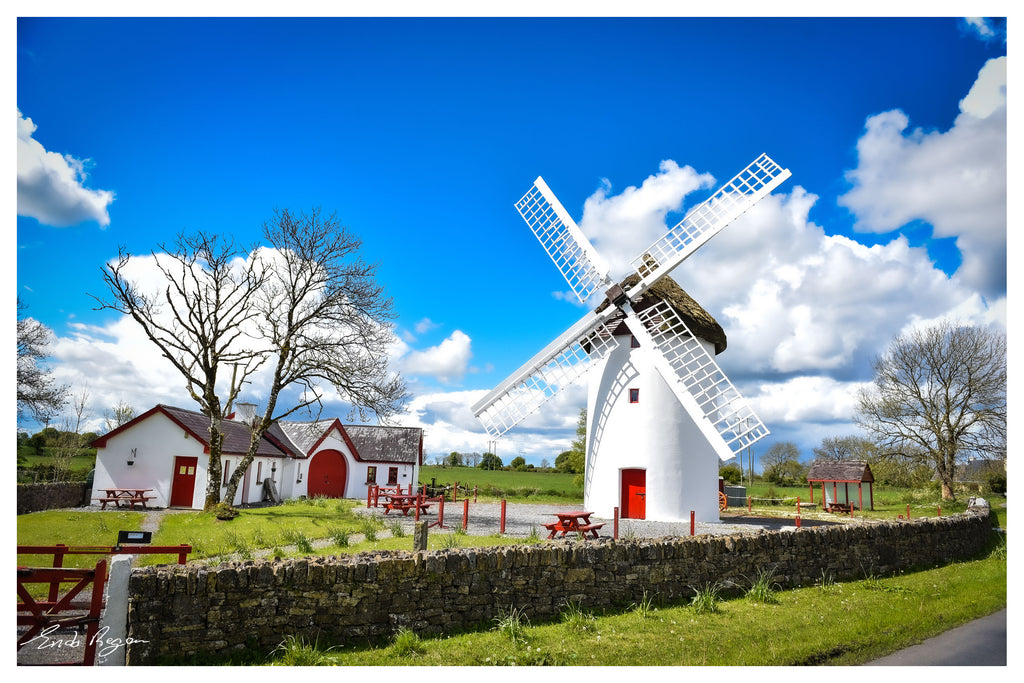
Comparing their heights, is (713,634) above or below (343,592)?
below

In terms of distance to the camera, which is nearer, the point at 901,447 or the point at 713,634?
the point at 713,634

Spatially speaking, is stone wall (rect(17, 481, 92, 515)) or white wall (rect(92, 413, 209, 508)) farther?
white wall (rect(92, 413, 209, 508))

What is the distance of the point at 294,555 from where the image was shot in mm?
9312

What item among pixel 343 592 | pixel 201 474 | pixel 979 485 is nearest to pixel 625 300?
pixel 343 592

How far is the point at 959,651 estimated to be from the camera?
6.21m

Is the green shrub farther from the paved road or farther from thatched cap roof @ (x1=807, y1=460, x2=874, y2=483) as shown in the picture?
the paved road

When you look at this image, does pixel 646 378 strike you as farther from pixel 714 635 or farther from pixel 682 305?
pixel 714 635

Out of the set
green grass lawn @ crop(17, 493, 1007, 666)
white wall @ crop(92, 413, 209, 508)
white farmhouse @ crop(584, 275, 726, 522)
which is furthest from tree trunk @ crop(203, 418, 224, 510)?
white farmhouse @ crop(584, 275, 726, 522)

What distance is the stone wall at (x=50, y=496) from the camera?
15329 millimetres

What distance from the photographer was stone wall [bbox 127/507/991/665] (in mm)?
5484

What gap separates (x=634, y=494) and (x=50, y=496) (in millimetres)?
15666

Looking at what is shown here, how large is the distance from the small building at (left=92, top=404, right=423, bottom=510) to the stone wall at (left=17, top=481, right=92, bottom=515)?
34.5 inches

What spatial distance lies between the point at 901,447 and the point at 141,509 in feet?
85.4
